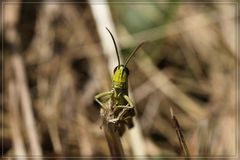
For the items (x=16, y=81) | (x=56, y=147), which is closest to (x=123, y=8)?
(x=16, y=81)

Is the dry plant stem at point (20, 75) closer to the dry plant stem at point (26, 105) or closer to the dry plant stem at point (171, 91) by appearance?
the dry plant stem at point (26, 105)

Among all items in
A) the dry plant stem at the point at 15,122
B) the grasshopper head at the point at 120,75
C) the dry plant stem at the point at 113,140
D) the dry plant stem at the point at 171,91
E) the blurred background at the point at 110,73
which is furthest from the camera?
the dry plant stem at the point at 171,91

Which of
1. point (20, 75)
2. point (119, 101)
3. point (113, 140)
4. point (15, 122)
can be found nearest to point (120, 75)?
point (119, 101)

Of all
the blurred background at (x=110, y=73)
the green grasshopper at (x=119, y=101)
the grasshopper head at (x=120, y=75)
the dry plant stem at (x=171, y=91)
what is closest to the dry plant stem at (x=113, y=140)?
the green grasshopper at (x=119, y=101)

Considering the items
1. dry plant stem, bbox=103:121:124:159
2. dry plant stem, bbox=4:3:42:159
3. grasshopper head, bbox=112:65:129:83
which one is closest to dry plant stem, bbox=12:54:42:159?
dry plant stem, bbox=4:3:42:159

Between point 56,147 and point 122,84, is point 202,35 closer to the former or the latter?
point 56,147

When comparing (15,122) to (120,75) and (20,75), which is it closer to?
(20,75)

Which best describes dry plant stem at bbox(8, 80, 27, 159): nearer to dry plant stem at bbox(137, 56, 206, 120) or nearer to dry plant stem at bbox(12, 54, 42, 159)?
dry plant stem at bbox(12, 54, 42, 159)
